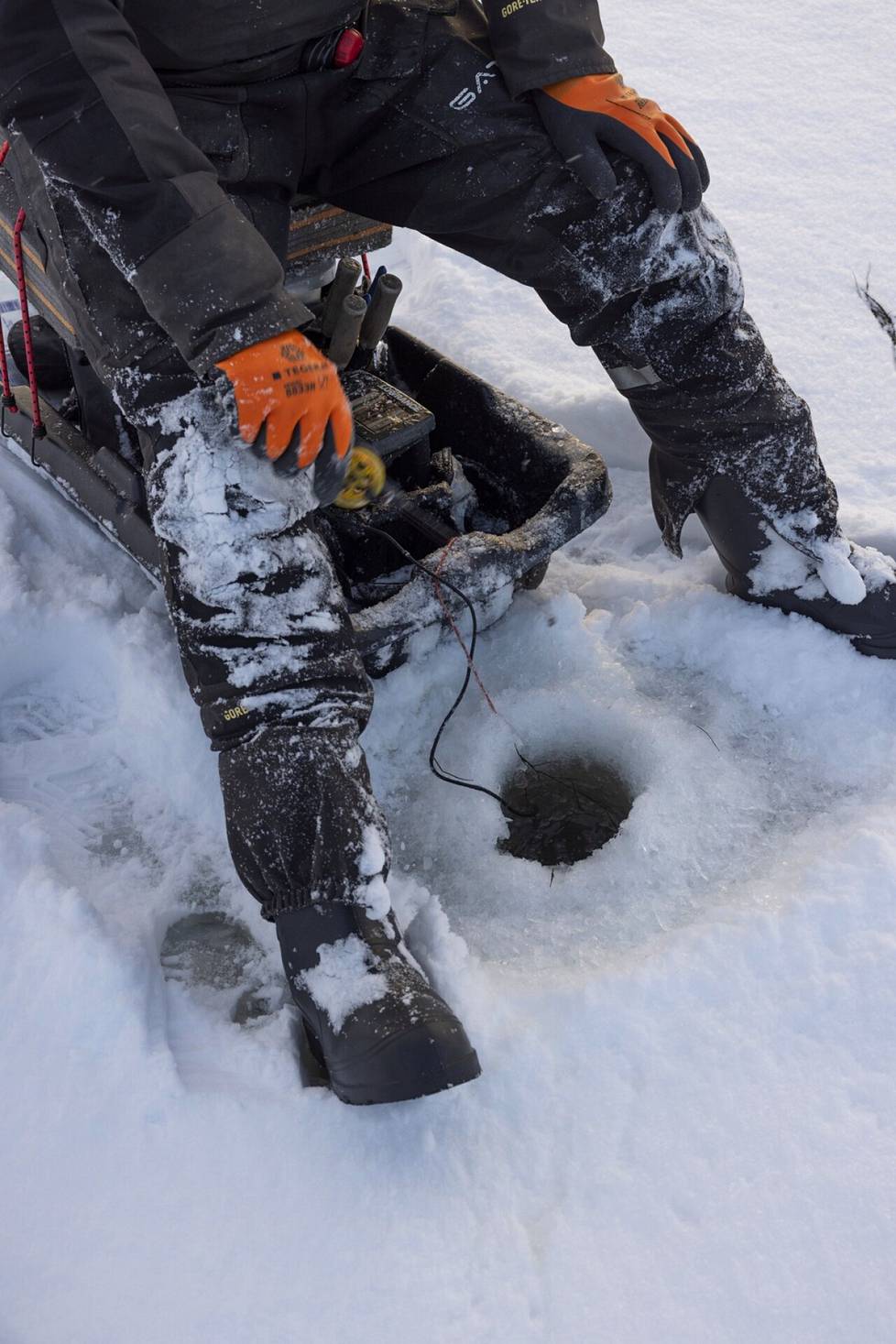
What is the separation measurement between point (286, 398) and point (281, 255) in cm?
56

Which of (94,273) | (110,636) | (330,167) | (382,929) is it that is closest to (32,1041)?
(382,929)

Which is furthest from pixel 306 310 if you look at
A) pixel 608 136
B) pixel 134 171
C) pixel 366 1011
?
pixel 366 1011

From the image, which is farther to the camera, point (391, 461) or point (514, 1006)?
point (391, 461)

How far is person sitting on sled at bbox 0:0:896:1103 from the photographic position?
1463 mm

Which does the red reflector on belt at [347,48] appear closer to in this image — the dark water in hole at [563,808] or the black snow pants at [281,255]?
the black snow pants at [281,255]

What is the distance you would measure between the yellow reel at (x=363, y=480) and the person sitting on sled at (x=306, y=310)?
1.18 feet

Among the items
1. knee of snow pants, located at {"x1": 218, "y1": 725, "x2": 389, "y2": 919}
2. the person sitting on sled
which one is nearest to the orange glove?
the person sitting on sled

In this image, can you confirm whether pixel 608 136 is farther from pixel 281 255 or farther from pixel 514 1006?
pixel 514 1006

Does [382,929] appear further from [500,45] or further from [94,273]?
[500,45]

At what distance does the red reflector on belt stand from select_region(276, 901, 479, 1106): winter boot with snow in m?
1.29

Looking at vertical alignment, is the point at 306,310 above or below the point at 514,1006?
above

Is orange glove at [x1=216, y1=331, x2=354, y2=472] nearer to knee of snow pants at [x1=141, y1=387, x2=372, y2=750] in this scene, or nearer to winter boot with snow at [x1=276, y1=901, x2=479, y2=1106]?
knee of snow pants at [x1=141, y1=387, x2=372, y2=750]

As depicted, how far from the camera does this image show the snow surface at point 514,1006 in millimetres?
1346

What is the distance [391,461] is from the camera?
7.33ft
